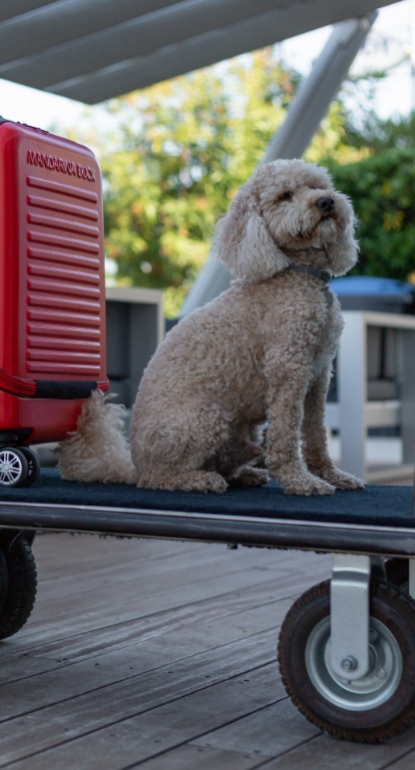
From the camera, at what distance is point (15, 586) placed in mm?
2607

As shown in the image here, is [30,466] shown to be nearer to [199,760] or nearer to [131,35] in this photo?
[199,760]

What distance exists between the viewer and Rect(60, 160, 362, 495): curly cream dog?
7.41 ft

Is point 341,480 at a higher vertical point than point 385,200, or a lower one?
lower

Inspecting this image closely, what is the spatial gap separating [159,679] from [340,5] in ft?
7.62

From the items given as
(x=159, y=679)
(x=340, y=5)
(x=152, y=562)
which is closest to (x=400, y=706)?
(x=159, y=679)

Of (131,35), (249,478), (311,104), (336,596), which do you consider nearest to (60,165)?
(249,478)

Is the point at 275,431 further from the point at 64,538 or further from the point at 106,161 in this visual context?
the point at 106,161

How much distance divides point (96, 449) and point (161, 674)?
549 millimetres

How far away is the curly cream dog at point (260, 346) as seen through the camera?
2.26m

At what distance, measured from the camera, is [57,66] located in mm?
3617

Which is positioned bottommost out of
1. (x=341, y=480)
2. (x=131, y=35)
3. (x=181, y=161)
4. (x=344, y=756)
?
(x=344, y=756)

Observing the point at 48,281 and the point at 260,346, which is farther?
the point at 48,281

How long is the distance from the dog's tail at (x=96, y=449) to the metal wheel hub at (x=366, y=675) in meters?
0.73

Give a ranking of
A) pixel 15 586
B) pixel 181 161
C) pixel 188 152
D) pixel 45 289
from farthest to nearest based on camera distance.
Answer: pixel 188 152 → pixel 181 161 → pixel 15 586 → pixel 45 289
